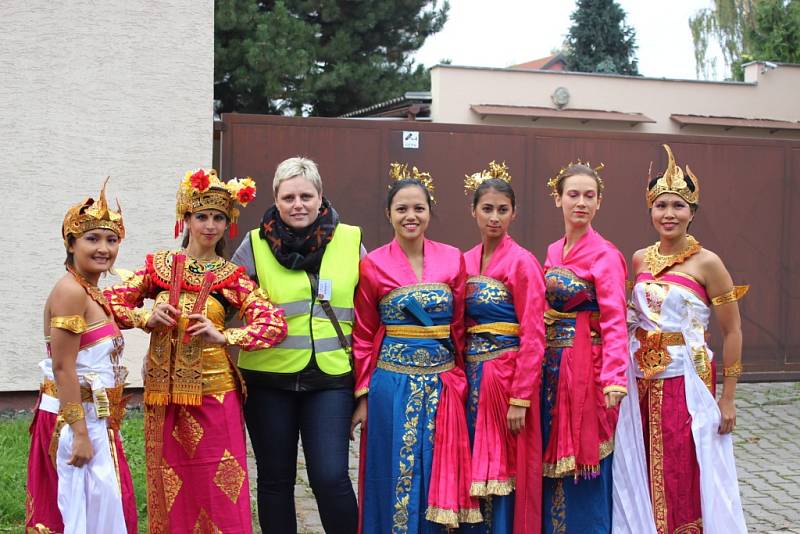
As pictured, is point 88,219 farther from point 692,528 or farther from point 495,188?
point 692,528

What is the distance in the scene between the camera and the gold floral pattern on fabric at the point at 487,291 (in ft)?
13.7

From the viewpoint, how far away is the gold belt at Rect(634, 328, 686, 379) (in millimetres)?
4305

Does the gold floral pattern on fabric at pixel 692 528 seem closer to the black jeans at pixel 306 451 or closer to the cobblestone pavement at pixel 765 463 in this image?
the cobblestone pavement at pixel 765 463

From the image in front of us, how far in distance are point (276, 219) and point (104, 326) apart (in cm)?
87

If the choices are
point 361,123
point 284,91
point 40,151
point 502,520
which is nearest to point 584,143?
point 361,123

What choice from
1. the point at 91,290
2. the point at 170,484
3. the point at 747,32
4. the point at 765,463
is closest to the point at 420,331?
the point at 170,484

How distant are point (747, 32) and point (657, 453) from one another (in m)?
22.5

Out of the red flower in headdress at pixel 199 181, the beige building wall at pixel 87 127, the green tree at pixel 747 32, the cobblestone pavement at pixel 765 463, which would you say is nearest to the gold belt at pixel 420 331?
the red flower in headdress at pixel 199 181

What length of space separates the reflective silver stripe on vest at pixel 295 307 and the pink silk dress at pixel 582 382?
1.12 meters

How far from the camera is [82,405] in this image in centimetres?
368

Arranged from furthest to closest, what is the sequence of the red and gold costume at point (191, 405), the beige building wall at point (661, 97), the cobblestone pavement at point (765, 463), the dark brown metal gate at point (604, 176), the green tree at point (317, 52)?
the beige building wall at point (661, 97), the green tree at point (317, 52), the dark brown metal gate at point (604, 176), the cobblestone pavement at point (765, 463), the red and gold costume at point (191, 405)

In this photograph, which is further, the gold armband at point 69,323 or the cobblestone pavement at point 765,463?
the cobblestone pavement at point 765,463

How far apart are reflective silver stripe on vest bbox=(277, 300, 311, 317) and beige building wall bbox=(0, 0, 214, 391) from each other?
3.45m

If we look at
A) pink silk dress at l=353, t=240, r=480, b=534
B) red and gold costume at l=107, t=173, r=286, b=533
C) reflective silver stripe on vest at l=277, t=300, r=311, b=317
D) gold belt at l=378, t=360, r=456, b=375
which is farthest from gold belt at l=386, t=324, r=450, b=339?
red and gold costume at l=107, t=173, r=286, b=533
